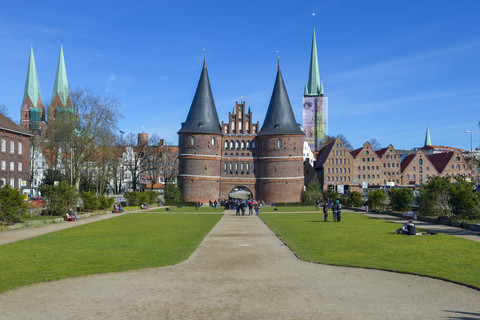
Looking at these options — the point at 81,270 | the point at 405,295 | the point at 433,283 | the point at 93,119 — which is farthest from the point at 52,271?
the point at 93,119

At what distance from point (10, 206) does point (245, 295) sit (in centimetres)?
2138

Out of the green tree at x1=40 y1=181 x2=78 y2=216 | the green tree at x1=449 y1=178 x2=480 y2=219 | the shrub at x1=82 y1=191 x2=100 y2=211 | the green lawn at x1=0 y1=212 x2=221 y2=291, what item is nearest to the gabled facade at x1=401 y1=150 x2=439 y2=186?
the green tree at x1=449 y1=178 x2=480 y2=219

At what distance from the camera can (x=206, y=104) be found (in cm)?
8019

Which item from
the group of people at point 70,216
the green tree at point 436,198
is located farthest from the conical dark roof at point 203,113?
the green tree at point 436,198

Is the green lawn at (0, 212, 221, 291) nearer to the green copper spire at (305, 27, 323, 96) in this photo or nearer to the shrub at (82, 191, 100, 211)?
the shrub at (82, 191, 100, 211)

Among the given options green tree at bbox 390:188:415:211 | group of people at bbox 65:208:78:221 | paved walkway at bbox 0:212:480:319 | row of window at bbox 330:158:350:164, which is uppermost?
row of window at bbox 330:158:350:164

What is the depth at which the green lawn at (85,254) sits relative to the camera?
1270 centimetres

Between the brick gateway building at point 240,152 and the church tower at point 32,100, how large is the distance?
47.6m

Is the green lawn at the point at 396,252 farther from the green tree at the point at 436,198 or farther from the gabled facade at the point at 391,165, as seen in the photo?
the gabled facade at the point at 391,165

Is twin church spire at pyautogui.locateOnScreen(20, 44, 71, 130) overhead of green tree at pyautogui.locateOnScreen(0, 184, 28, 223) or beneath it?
overhead

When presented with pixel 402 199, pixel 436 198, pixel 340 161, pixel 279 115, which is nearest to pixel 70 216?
pixel 436 198

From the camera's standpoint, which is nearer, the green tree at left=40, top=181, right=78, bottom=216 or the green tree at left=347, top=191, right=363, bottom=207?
the green tree at left=40, top=181, right=78, bottom=216

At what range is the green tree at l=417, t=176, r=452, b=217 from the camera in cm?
3228

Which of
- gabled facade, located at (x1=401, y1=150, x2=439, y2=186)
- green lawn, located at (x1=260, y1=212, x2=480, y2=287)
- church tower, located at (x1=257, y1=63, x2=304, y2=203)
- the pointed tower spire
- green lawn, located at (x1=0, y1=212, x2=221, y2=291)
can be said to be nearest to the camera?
green lawn, located at (x1=0, y1=212, x2=221, y2=291)
